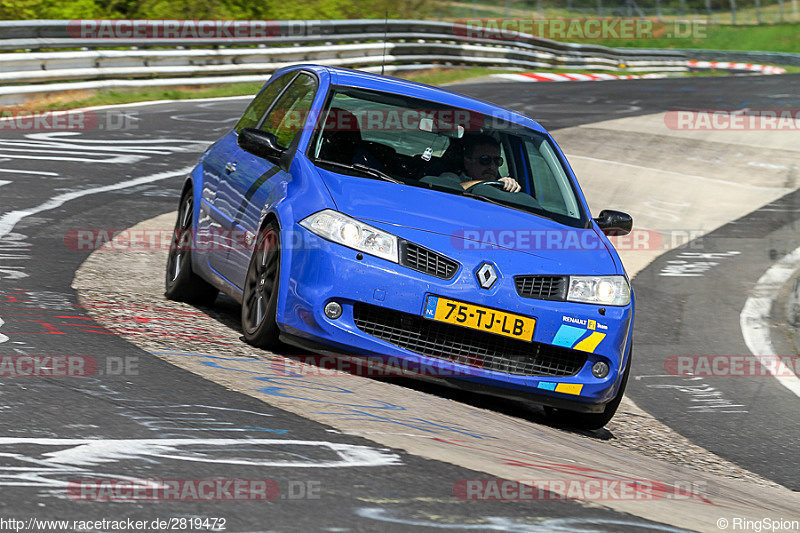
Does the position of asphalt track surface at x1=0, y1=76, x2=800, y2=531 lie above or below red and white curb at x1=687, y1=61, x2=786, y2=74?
below

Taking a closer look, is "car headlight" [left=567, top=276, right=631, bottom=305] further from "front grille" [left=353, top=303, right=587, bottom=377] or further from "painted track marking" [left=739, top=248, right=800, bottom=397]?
"painted track marking" [left=739, top=248, right=800, bottom=397]

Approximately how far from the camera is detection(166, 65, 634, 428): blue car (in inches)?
228

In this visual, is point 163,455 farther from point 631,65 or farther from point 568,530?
point 631,65

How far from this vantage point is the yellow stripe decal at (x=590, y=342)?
235 inches

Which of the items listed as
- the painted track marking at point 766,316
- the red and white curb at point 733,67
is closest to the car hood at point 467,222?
the painted track marking at point 766,316

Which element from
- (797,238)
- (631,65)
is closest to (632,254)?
(797,238)

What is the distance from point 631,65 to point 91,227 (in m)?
35.2

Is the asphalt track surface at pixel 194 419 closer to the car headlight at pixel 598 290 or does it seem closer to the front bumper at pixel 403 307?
the front bumper at pixel 403 307

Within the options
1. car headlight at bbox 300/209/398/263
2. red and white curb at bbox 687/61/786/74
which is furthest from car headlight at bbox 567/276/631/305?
red and white curb at bbox 687/61/786/74

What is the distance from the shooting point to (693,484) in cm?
500

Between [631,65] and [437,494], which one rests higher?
[631,65]

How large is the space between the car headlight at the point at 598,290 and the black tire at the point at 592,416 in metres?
0.48

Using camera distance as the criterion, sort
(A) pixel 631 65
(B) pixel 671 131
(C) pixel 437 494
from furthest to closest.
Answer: (A) pixel 631 65, (B) pixel 671 131, (C) pixel 437 494

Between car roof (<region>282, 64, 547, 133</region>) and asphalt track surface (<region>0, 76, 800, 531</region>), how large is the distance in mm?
2066
